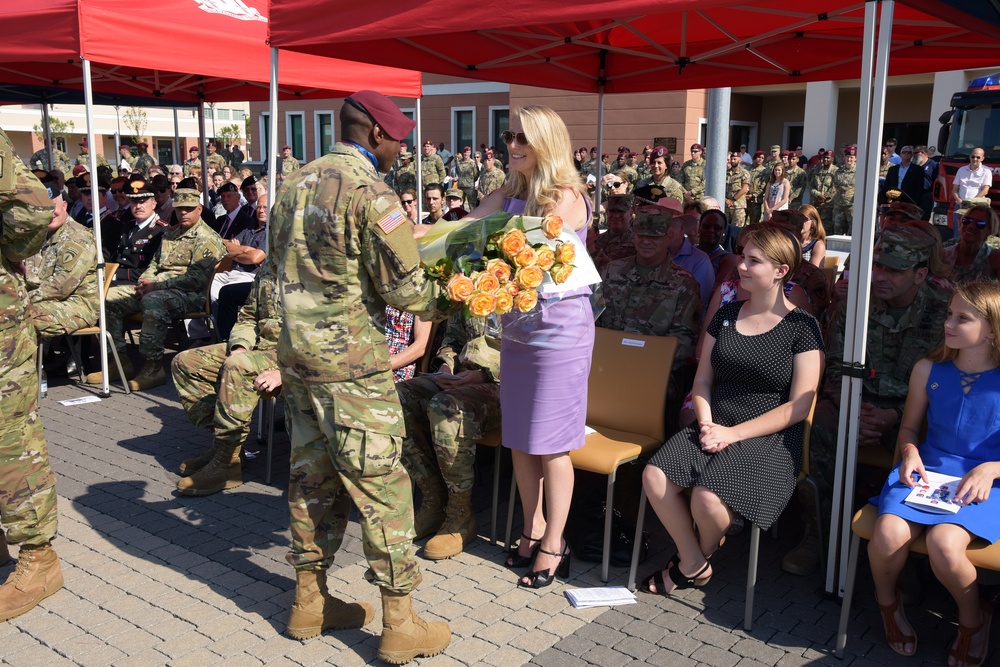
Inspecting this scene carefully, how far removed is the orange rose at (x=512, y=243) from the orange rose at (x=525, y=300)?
0.14 meters

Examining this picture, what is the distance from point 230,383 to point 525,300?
2.33 meters

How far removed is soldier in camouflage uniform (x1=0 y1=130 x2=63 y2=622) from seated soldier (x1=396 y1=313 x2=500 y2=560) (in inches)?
58.8

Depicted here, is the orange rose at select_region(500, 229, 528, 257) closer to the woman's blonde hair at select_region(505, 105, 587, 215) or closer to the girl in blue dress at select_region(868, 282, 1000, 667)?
the woman's blonde hair at select_region(505, 105, 587, 215)

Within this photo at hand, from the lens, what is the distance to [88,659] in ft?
9.71

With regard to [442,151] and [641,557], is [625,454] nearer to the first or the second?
[641,557]

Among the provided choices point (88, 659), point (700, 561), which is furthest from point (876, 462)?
point (88, 659)

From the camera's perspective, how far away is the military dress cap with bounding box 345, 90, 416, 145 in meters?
2.76

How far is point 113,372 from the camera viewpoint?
6.89m

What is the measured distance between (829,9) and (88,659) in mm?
4703

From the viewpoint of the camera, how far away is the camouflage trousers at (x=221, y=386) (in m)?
4.54

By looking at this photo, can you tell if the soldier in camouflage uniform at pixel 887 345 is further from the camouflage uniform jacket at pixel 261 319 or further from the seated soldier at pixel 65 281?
the seated soldier at pixel 65 281

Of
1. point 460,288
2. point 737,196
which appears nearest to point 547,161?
point 460,288

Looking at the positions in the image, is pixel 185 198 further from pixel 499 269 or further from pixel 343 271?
pixel 499 269

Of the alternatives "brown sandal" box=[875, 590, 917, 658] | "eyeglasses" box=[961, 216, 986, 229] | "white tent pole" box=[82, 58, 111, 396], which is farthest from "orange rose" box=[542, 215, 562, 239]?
"white tent pole" box=[82, 58, 111, 396]
